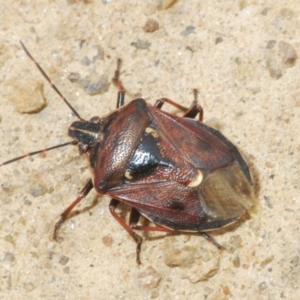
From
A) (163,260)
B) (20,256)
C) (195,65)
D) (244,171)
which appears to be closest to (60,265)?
(20,256)

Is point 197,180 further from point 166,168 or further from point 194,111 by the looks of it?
point 194,111

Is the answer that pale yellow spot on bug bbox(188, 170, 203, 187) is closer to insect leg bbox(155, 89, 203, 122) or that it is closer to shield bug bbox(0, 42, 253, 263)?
shield bug bbox(0, 42, 253, 263)

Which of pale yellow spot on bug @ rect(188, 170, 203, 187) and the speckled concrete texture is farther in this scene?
the speckled concrete texture

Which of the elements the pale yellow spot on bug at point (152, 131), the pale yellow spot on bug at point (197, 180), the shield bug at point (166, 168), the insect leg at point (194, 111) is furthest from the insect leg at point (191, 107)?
the pale yellow spot on bug at point (197, 180)

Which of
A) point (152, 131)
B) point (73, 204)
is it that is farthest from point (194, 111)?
point (73, 204)

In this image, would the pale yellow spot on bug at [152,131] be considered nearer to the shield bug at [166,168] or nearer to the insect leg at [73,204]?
the shield bug at [166,168]

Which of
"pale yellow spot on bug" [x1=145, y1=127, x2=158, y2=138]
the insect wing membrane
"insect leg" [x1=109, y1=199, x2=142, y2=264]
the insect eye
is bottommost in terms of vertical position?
"insect leg" [x1=109, y1=199, x2=142, y2=264]

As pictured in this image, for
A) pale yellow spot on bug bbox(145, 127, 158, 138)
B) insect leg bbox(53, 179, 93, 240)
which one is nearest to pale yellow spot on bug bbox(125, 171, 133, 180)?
pale yellow spot on bug bbox(145, 127, 158, 138)
